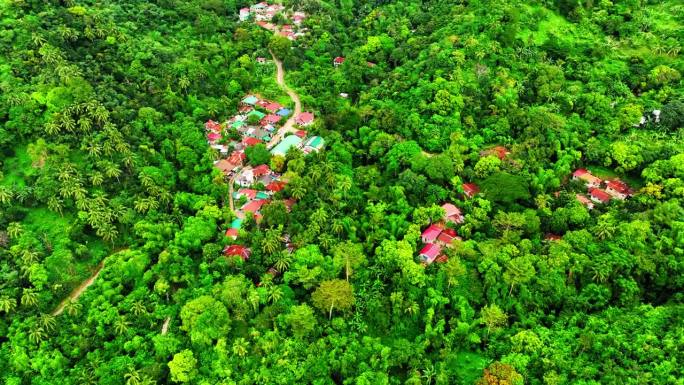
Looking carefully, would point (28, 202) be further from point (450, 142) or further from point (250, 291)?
point (450, 142)

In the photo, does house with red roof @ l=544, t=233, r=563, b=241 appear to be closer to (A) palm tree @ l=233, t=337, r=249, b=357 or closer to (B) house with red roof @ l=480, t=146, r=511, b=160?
(B) house with red roof @ l=480, t=146, r=511, b=160

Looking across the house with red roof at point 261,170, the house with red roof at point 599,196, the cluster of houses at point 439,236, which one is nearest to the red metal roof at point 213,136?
the house with red roof at point 261,170

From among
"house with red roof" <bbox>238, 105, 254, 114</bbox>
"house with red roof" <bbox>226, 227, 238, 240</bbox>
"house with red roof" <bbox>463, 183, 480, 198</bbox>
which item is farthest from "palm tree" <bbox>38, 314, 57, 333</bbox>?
"house with red roof" <bbox>463, 183, 480, 198</bbox>

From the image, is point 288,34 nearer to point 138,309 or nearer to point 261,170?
point 261,170

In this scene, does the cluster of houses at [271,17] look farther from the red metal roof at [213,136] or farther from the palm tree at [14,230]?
the palm tree at [14,230]

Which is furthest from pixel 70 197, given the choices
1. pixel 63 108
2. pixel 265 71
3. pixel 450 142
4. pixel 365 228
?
pixel 450 142

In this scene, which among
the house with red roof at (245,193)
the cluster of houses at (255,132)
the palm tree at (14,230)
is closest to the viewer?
the palm tree at (14,230)
